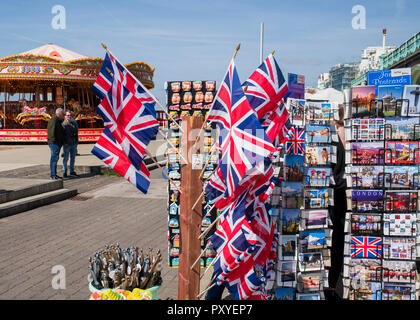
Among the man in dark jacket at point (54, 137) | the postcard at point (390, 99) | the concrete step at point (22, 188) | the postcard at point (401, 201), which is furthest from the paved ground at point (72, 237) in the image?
the postcard at point (390, 99)

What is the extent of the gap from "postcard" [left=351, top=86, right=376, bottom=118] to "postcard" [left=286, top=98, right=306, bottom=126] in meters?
0.55

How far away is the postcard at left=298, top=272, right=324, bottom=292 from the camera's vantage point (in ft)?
13.8

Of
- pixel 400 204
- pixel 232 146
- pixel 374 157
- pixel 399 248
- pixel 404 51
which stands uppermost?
pixel 404 51

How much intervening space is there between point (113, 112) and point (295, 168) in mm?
1928

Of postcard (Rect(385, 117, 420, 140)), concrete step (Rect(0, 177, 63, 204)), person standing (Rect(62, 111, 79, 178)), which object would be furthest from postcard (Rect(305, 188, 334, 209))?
person standing (Rect(62, 111, 79, 178))

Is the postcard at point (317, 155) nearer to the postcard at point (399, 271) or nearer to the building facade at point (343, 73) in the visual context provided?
the postcard at point (399, 271)

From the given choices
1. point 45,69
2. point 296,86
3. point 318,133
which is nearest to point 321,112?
point 318,133

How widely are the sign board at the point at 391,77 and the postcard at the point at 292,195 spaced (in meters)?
1.44

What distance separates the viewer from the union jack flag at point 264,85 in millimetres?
3529

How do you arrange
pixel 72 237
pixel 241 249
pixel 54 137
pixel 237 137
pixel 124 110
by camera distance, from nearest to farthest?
pixel 237 137, pixel 241 249, pixel 124 110, pixel 72 237, pixel 54 137

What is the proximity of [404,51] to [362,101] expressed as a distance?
2539 cm

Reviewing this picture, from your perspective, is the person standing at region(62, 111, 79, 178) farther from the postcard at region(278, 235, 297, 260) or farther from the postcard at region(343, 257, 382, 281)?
the postcard at region(343, 257, 382, 281)

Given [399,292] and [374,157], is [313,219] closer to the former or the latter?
[374,157]

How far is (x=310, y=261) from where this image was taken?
4.23 m
